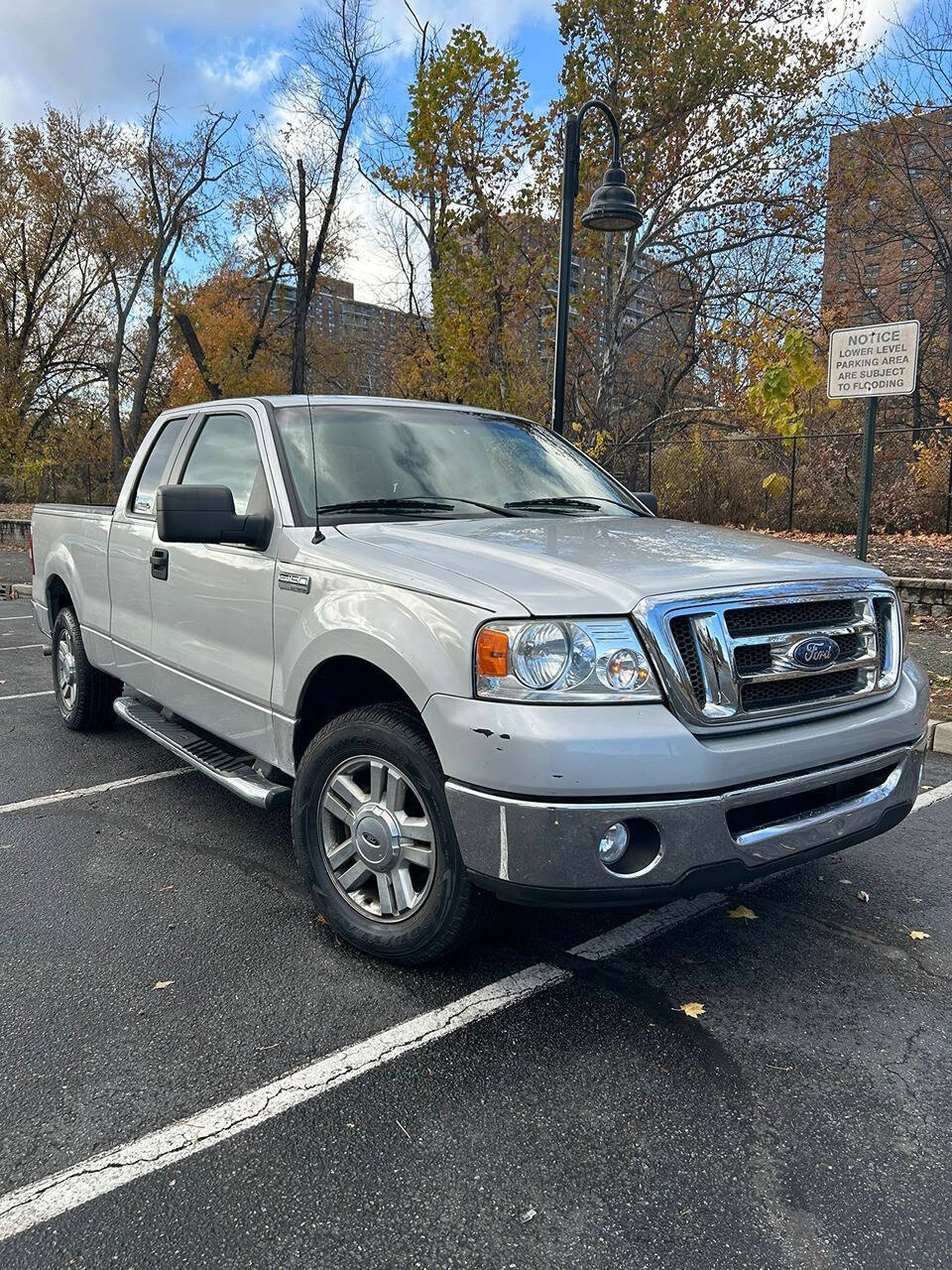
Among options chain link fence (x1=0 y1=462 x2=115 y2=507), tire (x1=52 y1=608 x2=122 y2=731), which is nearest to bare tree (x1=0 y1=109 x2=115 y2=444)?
chain link fence (x1=0 y1=462 x2=115 y2=507)

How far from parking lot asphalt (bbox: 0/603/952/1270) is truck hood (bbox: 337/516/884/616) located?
4.27 ft

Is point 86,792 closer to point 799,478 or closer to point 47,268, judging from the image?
point 799,478

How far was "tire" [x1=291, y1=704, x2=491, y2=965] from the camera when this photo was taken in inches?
112

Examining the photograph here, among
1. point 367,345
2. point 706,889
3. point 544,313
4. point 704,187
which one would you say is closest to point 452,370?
point 544,313

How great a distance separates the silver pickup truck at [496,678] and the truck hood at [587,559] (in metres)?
0.01

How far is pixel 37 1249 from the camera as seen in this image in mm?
1981

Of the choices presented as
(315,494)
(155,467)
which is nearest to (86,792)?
(155,467)

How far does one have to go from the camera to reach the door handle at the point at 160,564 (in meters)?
4.49

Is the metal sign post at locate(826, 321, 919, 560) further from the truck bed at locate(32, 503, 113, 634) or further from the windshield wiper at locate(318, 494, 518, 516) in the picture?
the truck bed at locate(32, 503, 113, 634)

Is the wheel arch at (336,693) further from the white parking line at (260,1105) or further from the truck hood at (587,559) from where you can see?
the white parking line at (260,1105)

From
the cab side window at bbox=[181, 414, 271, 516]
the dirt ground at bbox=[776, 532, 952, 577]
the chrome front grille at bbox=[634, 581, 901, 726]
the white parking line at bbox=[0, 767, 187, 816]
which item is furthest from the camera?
the dirt ground at bbox=[776, 532, 952, 577]

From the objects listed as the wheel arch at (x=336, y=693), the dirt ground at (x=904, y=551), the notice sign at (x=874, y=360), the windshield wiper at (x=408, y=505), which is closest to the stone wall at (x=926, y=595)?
the dirt ground at (x=904, y=551)

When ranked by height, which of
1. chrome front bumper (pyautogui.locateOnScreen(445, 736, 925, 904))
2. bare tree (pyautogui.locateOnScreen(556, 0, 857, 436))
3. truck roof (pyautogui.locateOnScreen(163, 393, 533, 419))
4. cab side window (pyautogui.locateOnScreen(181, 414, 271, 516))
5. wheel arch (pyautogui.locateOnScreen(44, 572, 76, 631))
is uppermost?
bare tree (pyautogui.locateOnScreen(556, 0, 857, 436))

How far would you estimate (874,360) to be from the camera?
25.2 ft
